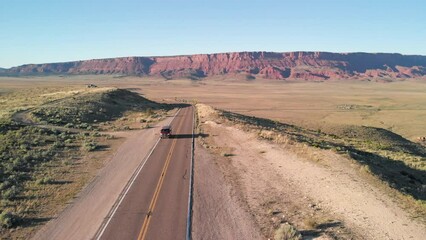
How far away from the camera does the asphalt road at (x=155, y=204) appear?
17297 mm

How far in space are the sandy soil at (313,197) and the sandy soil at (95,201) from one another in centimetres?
628

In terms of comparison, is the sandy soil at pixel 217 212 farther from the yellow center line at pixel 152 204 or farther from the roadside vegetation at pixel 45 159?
the roadside vegetation at pixel 45 159

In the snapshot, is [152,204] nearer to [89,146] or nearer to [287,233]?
[287,233]

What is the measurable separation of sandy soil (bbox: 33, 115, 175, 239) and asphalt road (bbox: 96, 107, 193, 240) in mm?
707

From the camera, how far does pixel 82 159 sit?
32.0 m

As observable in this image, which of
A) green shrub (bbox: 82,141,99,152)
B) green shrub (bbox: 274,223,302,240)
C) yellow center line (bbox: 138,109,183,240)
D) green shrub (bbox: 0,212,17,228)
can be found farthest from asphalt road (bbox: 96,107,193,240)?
green shrub (bbox: 82,141,99,152)

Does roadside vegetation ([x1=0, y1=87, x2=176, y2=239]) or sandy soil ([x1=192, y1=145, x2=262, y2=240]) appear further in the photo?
roadside vegetation ([x1=0, y1=87, x2=176, y2=239])

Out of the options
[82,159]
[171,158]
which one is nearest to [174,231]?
[171,158]

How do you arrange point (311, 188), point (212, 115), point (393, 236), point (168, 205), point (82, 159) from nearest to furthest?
point (393, 236) < point (168, 205) < point (311, 188) < point (82, 159) < point (212, 115)

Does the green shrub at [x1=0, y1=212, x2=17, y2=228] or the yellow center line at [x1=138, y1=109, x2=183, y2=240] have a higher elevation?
the green shrub at [x1=0, y1=212, x2=17, y2=228]

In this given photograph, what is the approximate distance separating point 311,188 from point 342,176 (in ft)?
8.65

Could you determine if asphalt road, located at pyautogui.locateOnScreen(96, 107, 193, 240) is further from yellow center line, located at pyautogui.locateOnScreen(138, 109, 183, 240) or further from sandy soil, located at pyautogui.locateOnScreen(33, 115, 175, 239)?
sandy soil, located at pyautogui.locateOnScreen(33, 115, 175, 239)

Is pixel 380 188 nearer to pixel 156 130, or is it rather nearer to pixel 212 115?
pixel 156 130

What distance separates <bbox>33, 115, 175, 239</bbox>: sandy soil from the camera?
57.5 ft
